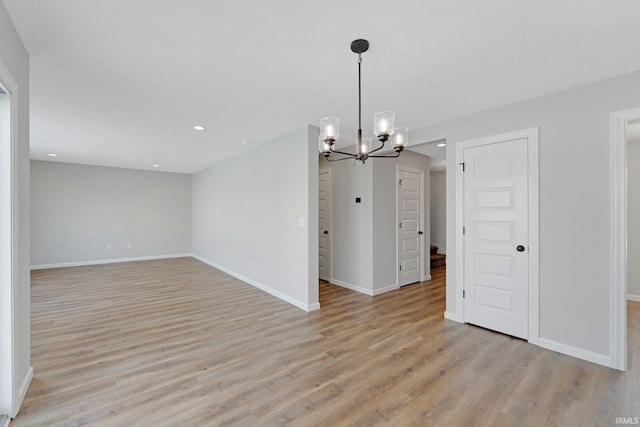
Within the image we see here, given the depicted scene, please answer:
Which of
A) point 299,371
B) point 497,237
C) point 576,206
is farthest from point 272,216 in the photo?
point 576,206

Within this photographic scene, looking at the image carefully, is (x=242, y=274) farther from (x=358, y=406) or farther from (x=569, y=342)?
(x=569, y=342)

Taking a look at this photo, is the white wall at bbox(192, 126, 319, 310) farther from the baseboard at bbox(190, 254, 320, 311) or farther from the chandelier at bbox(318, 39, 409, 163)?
the chandelier at bbox(318, 39, 409, 163)

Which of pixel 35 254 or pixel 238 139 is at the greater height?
pixel 238 139

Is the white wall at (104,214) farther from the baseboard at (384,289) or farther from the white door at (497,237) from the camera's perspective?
the white door at (497,237)

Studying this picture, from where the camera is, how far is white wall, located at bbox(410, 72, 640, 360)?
2.43 m

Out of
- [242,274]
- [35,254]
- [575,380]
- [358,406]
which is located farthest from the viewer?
[35,254]

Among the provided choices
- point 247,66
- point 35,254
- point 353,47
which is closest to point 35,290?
point 35,254

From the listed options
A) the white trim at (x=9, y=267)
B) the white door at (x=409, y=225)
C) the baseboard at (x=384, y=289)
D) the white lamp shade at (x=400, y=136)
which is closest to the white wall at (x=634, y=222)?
the white door at (x=409, y=225)

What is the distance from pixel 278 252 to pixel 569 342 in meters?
3.57

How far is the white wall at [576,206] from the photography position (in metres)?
2.43

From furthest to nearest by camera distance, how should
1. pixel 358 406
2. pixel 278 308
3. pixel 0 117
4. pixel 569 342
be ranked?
pixel 278 308 → pixel 569 342 → pixel 358 406 → pixel 0 117

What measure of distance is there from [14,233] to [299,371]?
2222mm

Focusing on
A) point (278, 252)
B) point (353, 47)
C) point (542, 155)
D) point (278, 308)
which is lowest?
point (278, 308)

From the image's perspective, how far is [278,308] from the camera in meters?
3.88
